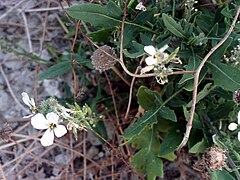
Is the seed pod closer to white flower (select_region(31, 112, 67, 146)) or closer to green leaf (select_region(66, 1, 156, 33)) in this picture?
green leaf (select_region(66, 1, 156, 33))

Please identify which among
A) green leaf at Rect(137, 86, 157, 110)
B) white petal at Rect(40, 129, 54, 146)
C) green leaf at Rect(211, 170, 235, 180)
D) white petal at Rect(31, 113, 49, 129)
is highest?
white petal at Rect(31, 113, 49, 129)

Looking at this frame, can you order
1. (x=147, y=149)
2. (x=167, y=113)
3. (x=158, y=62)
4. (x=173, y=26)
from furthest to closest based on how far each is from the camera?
(x=147, y=149)
(x=167, y=113)
(x=173, y=26)
(x=158, y=62)

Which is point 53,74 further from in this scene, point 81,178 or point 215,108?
point 215,108

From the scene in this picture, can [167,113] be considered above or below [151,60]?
below

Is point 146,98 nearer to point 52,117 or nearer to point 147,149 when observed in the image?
point 147,149

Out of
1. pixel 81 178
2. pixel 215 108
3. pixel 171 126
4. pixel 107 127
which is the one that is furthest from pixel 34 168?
pixel 215 108

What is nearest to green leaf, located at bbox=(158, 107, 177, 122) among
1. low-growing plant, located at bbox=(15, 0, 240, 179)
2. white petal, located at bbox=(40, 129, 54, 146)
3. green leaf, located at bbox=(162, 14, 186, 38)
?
low-growing plant, located at bbox=(15, 0, 240, 179)

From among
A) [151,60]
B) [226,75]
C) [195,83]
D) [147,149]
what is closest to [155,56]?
[151,60]
